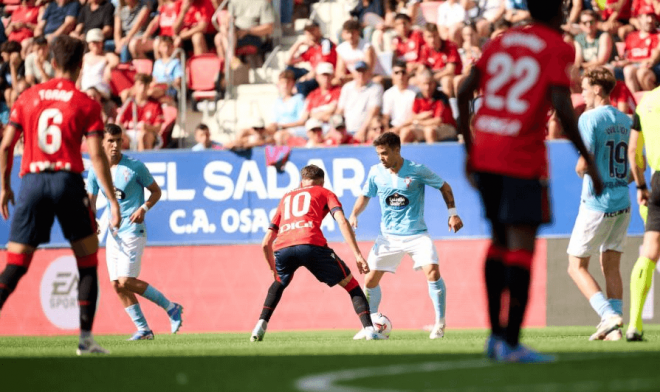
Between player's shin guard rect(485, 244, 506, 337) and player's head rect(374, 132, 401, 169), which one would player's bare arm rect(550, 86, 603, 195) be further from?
player's head rect(374, 132, 401, 169)

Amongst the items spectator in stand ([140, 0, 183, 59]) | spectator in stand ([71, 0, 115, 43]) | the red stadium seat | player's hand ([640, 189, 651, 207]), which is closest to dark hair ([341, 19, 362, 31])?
the red stadium seat

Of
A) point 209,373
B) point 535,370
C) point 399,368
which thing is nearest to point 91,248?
point 209,373

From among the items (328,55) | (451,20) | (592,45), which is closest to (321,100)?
(328,55)

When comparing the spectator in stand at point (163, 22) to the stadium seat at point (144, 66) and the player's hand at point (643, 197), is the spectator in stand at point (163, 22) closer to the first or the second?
the stadium seat at point (144, 66)

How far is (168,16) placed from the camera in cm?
2100

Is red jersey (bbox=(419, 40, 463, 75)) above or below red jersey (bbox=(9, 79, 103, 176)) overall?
→ below

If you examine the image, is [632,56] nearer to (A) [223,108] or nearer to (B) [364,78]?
(B) [364,78]

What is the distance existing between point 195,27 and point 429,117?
5743 mm

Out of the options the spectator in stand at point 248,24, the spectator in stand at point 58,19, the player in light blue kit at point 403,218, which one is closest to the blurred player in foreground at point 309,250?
the player in light blue kit at point 403,218

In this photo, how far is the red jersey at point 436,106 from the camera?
54.1ft

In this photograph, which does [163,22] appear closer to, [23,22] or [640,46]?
[23,22]

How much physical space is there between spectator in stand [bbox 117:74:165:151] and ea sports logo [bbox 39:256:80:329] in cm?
256

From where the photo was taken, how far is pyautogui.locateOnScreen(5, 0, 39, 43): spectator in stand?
2256 centimetres

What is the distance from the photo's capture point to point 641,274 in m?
8.99
